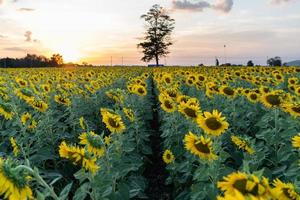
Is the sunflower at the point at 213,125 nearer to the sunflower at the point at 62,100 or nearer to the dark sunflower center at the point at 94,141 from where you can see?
the dark sunflower center at the point at 94,141

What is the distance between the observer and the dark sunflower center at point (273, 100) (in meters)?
6.23

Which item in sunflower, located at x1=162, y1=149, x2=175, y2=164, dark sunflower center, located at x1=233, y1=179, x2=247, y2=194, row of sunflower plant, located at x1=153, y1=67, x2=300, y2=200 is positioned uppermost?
dark sunflower center, located at x1=233, y1=179, x2=247, y2=194

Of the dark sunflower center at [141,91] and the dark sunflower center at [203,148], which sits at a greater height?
the dark sunflower center at [141,91]

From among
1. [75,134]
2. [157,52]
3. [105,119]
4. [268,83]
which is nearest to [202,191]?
[105,119]

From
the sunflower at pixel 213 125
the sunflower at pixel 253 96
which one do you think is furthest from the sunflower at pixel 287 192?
the sunflower at pixel 253 96

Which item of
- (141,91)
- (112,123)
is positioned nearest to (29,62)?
(141,91)

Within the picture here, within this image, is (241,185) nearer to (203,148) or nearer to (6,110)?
(203,148)

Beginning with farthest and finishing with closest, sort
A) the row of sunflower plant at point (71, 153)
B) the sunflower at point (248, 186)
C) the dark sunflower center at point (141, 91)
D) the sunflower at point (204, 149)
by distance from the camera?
the dark sunflower center at point (141, 91) → the sunflower at point (204, 149) → the row of sunflower plant at point (71, 153) → the sunflower at point (248, 186)

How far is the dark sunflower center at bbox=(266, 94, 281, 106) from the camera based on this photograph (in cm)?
623

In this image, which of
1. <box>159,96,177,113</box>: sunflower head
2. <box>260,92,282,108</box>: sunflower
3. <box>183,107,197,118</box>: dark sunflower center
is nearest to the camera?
<box>183,107,197,118</box>: dark sunflower center

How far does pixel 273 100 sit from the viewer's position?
6242mm

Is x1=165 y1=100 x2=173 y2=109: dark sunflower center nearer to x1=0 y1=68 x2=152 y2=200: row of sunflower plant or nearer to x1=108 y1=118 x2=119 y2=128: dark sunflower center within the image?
x1=0 y1=68 x2=152 y2=200: row of sunflower plant

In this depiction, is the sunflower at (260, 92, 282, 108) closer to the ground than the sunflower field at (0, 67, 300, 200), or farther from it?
farther from it

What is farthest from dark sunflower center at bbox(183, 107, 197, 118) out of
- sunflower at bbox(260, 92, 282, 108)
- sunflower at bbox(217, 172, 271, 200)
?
sunflower at bbox(217, 172, 271, 200)
